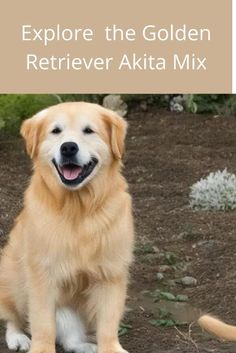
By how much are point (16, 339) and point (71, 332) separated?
14.5 inches

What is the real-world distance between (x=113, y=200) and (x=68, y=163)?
417mm

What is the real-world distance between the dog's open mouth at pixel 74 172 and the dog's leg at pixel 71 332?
0.82 m

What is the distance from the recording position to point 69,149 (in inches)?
194

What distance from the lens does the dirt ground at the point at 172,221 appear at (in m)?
6.00

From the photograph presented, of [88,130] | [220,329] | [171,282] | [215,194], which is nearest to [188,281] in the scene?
[171,282]

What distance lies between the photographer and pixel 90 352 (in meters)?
5.46

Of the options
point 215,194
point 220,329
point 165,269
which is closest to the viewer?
point 220,329

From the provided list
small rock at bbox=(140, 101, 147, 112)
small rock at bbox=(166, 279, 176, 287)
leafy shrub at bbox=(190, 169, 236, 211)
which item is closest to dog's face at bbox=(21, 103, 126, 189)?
small rock at bbox=(166, 279, 176, 287)

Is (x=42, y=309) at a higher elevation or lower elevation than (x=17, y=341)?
higher

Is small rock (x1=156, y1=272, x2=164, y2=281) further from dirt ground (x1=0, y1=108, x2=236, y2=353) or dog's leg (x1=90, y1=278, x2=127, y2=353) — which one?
dog's leg (x1=90, y1=278, x2=127, y2=353)

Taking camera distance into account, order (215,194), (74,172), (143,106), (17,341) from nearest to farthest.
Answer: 1. (74,172)
2. (17,341)
3. (215,194)
4. (143,106)

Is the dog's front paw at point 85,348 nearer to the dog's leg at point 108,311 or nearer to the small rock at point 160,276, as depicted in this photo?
the dog's leg at point 108,311

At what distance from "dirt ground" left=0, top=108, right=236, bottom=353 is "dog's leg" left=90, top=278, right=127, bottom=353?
1.10ft

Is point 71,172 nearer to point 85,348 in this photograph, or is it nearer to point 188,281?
point 85,348
